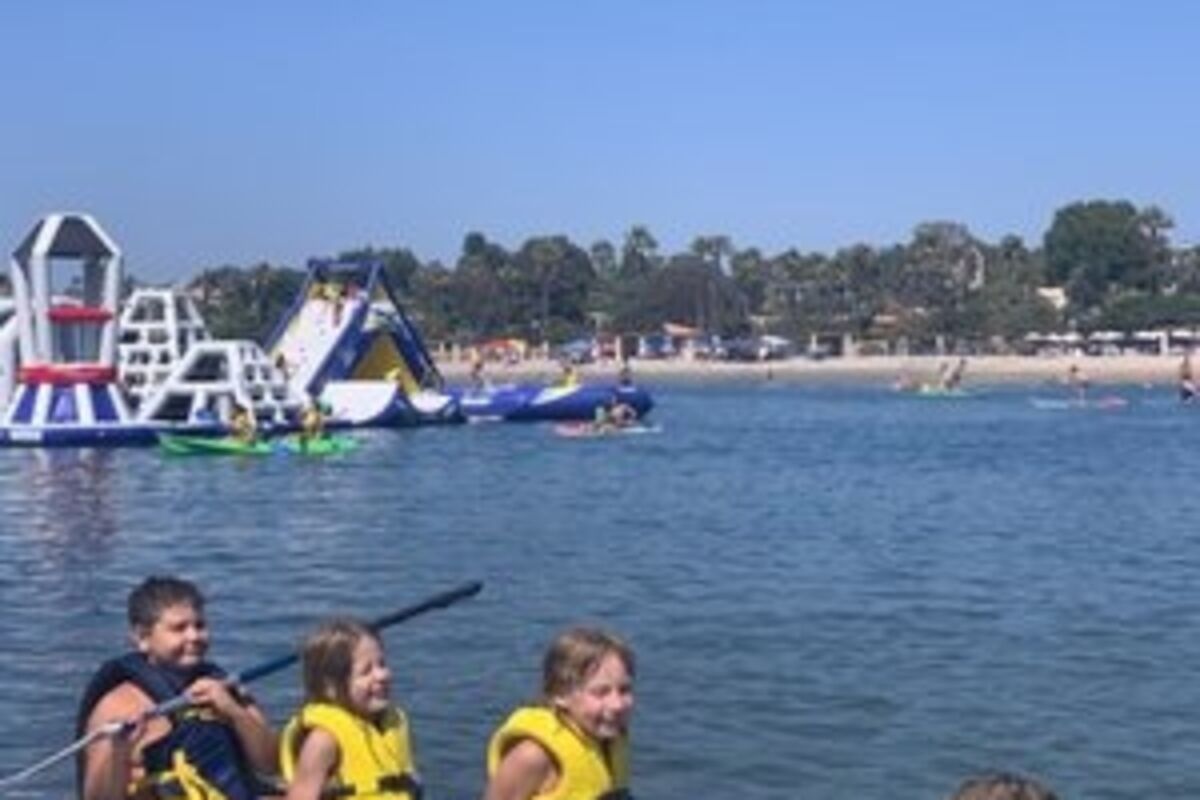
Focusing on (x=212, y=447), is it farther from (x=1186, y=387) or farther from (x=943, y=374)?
(x=943, y=374)

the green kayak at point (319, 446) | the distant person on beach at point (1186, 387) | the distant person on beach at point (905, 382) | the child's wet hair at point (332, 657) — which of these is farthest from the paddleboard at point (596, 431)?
the child's wet hair at point (332, 657)

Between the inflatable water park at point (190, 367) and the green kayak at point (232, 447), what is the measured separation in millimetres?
152

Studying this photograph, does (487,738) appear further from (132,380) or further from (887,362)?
(887,362)

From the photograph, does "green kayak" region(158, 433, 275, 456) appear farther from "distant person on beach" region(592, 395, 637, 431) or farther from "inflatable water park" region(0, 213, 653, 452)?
"distant person on beach" region(592, 395, 637, 431)

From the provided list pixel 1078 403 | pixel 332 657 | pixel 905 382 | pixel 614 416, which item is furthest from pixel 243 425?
pixel 905 382

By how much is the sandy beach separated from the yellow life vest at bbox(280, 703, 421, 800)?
139 m

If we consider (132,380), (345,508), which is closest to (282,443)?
(132,380)

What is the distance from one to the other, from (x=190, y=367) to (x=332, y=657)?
62864mm

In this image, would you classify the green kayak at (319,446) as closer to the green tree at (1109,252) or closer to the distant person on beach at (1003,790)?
the distant person on beach at (1003,790)

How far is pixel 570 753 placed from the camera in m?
6.88

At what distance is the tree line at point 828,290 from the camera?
170500 millimetres

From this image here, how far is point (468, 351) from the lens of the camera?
185625 millimetres

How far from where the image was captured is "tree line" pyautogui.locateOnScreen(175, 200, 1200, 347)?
170m

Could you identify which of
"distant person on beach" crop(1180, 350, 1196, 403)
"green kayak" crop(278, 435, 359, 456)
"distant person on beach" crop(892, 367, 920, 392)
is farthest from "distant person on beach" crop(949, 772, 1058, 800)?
"distant person on beach" crop(892, 367, 920, 392)
